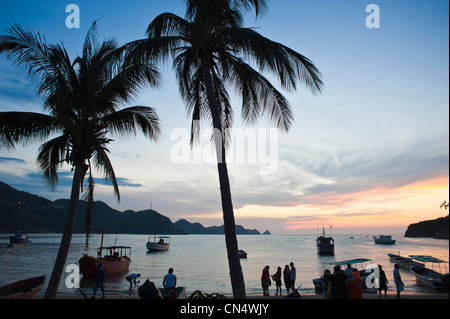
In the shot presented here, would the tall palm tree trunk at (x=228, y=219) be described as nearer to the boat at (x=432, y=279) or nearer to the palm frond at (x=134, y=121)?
the palm frond at (x=134, y=121)

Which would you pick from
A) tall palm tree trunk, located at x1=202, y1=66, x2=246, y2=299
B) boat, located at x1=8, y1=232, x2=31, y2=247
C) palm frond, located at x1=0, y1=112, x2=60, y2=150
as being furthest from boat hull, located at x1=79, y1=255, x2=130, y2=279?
boat, located at x1=8, y1=232, x2=31, y2=247

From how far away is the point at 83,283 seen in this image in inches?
1287

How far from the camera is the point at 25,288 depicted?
38.8 feet

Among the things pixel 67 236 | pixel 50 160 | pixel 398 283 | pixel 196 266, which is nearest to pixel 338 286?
pixel 398 283

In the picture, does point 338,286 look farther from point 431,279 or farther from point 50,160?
point 431,279

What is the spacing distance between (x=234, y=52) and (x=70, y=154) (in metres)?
6.88

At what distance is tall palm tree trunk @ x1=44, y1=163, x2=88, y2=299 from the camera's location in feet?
29.1

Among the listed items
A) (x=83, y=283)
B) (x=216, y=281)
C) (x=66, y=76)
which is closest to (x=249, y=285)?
(x=216, y=281)

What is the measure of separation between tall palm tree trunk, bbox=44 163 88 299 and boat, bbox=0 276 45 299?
1.95 metres

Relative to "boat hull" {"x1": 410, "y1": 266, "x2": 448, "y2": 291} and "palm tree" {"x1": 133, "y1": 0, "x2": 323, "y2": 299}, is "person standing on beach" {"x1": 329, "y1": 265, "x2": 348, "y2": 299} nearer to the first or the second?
"palm tree" {"x1": 133, "y1": 0, "x2": 323, "y2": 299}

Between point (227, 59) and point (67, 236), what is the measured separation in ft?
27.2

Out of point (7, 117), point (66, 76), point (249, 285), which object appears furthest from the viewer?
point (249, 285)
